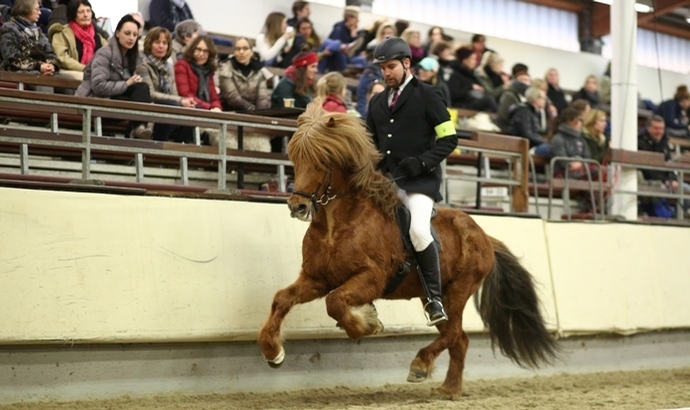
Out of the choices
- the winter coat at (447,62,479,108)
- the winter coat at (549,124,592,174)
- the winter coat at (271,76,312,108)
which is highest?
the winter coat at (447,62,479,108)

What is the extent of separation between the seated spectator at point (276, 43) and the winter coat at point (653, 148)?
195 inches

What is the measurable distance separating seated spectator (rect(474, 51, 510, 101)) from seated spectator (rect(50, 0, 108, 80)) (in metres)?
6.54

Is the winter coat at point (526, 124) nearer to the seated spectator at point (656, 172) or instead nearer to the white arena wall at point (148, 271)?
the seated spectator at point (656, 172)

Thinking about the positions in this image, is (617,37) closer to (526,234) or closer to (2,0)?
(526,234)

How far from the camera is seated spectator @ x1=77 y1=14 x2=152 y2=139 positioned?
777 centimetres

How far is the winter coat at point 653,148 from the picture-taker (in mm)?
12734

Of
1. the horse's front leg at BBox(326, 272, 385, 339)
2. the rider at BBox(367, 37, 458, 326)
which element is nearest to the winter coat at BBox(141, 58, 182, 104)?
the rider at BBox(367, 37, 458, 326)

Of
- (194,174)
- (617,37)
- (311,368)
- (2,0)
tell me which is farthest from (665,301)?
(2,0)

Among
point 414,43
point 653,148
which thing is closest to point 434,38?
point 414,43

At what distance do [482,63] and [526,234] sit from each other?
6105 mm

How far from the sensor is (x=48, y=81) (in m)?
7.97

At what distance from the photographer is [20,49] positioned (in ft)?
26.2

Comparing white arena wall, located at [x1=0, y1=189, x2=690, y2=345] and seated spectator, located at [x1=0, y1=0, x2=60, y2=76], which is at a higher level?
seated spectator, located at [x1=0, y1=0, x2=60, y2=76]

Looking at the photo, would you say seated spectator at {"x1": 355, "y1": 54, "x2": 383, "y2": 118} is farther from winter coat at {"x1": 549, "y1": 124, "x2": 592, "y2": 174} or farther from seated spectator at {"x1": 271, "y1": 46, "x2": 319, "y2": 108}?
winter coat at {"x1": 549, "y1": 124, "x2": 592, "y2": 174}
